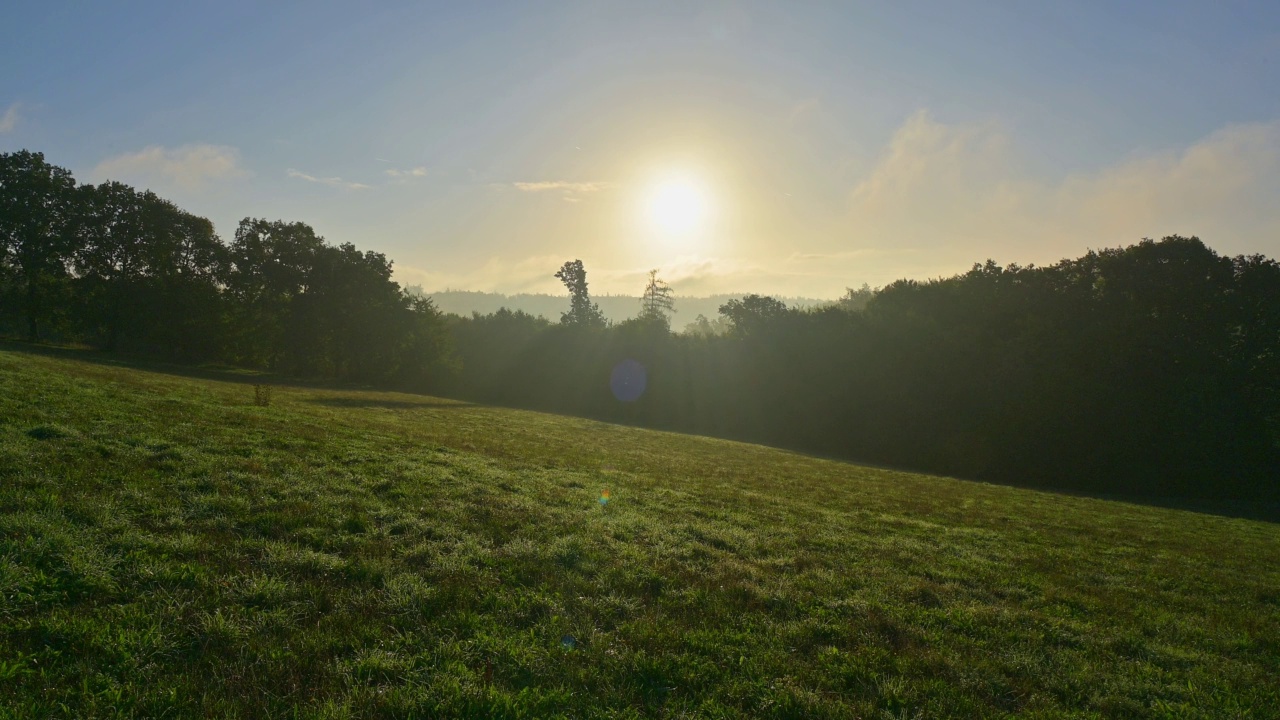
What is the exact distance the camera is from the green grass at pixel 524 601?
5258 millimetres

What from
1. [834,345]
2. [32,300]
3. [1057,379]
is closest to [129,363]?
[32,300]

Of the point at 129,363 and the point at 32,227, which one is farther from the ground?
the point at 32,227

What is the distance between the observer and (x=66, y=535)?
7.19m

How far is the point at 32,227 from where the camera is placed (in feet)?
167

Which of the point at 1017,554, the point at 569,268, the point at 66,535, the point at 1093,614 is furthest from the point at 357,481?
the point at 569,268

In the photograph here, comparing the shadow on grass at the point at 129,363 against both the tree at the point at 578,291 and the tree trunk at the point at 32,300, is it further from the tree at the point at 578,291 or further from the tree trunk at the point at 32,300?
the tree at the point at 578,291

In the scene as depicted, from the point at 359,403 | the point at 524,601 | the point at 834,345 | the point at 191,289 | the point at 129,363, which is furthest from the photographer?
the point at 834,345

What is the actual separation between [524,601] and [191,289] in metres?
69.9

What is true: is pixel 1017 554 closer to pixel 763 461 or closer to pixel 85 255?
pixel 763 461

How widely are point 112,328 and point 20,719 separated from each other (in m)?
69.3

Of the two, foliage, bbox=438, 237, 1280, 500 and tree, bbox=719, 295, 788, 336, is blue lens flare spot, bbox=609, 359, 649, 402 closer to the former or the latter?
foliage, bbox=438, 237, 1280, 500

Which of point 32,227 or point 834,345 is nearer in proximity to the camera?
point 32,227

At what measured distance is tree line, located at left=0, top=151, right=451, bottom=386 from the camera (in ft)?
169

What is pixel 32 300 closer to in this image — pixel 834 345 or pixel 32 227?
pixel 32 227
